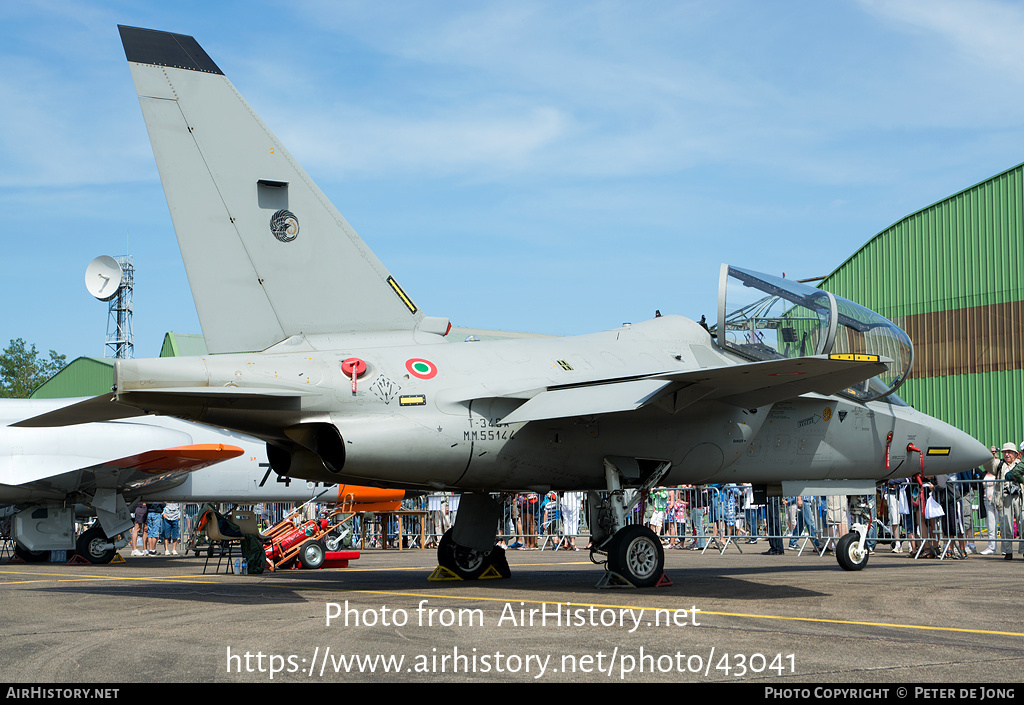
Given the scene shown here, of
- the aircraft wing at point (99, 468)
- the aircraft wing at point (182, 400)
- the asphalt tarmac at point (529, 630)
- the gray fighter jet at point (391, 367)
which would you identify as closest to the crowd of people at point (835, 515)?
the gray fighter jet at point (391, 367)

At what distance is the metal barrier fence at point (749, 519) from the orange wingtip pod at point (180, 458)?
4.81 metres

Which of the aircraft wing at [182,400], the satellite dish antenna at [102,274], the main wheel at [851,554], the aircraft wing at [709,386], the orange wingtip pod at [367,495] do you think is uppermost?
the satellite dish antenna at [102,274]

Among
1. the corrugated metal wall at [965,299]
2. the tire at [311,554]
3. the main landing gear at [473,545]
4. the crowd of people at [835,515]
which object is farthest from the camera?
the corrugated metal wall at [965,299]

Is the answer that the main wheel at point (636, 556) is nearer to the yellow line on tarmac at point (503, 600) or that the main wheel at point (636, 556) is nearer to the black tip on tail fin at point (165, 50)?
the yellow line on tarmac at point (503, 600)

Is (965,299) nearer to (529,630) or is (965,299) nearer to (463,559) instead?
(463,559)

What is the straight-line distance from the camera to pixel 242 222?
10164mm

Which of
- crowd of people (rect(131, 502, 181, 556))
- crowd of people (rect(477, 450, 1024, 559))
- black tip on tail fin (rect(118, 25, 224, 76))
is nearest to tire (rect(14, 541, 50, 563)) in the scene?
crowd of people (rect(131, 502, 181, 556))

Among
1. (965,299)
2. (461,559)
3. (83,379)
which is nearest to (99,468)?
(461,559)

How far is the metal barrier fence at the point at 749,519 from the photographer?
57.2 feet

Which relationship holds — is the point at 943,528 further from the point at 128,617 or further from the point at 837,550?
the point at 128,617

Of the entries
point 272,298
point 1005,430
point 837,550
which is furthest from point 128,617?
point 1005,430

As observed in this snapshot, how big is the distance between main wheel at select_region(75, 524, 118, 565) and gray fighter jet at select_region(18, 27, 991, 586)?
38.1 feet

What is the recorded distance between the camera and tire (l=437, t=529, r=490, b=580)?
12.2 m

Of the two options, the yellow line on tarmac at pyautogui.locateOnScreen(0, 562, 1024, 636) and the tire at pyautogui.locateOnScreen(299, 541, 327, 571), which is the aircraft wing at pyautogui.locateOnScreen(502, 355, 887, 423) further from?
the tire at pyautogui.locateOnScreen(299, 541, 327, 571)
